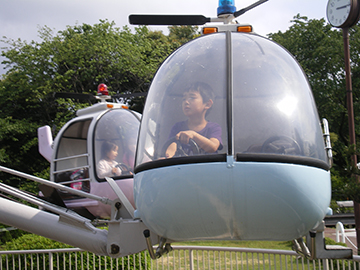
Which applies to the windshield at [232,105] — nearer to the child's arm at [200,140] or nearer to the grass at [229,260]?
the child's arm at [200,140]

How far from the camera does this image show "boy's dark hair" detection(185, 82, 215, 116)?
216 centimetres

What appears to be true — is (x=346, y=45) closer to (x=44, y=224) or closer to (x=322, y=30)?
(x=44, y=224)

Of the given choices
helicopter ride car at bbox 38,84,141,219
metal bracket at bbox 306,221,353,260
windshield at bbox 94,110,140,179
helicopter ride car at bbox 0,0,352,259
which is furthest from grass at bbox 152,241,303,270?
helicopter ride car at bbox 0,0,352,259

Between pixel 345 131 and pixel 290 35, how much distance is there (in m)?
7.26

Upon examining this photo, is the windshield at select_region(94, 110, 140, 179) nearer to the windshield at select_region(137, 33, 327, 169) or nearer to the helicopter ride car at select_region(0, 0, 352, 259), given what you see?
the helicopter ride car at select_region(0, 0, 352, 259)

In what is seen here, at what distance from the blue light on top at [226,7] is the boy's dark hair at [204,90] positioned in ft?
3.40

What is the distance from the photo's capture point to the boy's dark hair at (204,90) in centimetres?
216

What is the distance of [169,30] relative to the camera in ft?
103

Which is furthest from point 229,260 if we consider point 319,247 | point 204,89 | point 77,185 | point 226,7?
point 204,89

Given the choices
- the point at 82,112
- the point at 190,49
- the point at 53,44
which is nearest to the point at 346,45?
the point at 82,112

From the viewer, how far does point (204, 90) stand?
219 centimetres

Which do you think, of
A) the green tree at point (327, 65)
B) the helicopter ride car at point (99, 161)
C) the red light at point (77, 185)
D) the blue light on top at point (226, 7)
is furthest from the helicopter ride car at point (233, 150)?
the green tree at point (327, 65)

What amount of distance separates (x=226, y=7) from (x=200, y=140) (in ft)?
4.67

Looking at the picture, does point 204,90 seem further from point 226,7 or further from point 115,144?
point 115,144
